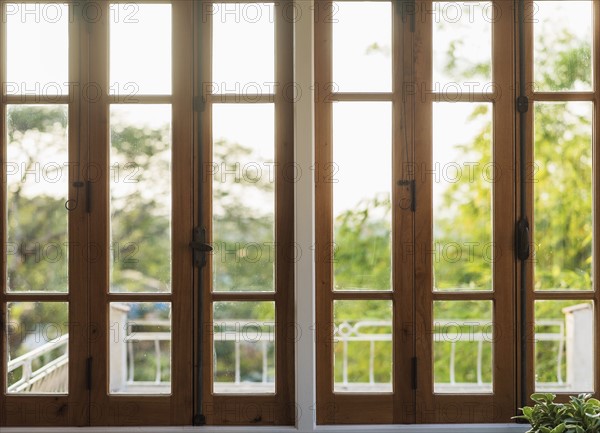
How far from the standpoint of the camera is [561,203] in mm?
2764

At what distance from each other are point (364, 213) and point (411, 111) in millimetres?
512

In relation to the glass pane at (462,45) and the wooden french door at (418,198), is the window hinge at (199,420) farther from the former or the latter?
the glass pane at (462,45)

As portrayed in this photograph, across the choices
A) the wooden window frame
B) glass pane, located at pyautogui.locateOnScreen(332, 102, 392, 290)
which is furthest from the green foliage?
glass pane, located at pyautogui.locateOnScreen(332, 102, 392, 290)

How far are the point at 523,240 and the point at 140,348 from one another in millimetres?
1806

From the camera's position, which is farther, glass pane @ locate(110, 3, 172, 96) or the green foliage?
glass pane @ locate(110, 3, 172, 96)

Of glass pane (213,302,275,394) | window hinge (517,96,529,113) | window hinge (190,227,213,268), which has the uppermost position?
window hinge (517,96,529,113)

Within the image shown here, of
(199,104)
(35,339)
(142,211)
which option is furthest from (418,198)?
(35,339)

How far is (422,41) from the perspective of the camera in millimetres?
2748

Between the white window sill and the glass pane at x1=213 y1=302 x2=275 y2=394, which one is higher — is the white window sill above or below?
below

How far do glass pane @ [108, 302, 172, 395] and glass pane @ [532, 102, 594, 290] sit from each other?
1729 millimetres

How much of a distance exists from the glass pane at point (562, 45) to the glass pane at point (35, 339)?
8.03 feet

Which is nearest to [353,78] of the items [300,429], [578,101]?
[578,101]

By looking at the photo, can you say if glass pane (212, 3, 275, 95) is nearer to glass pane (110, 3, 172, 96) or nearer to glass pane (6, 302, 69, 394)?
glass pane (110, 3, 172, 96)

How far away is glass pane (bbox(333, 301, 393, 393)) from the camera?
9.02 ft
